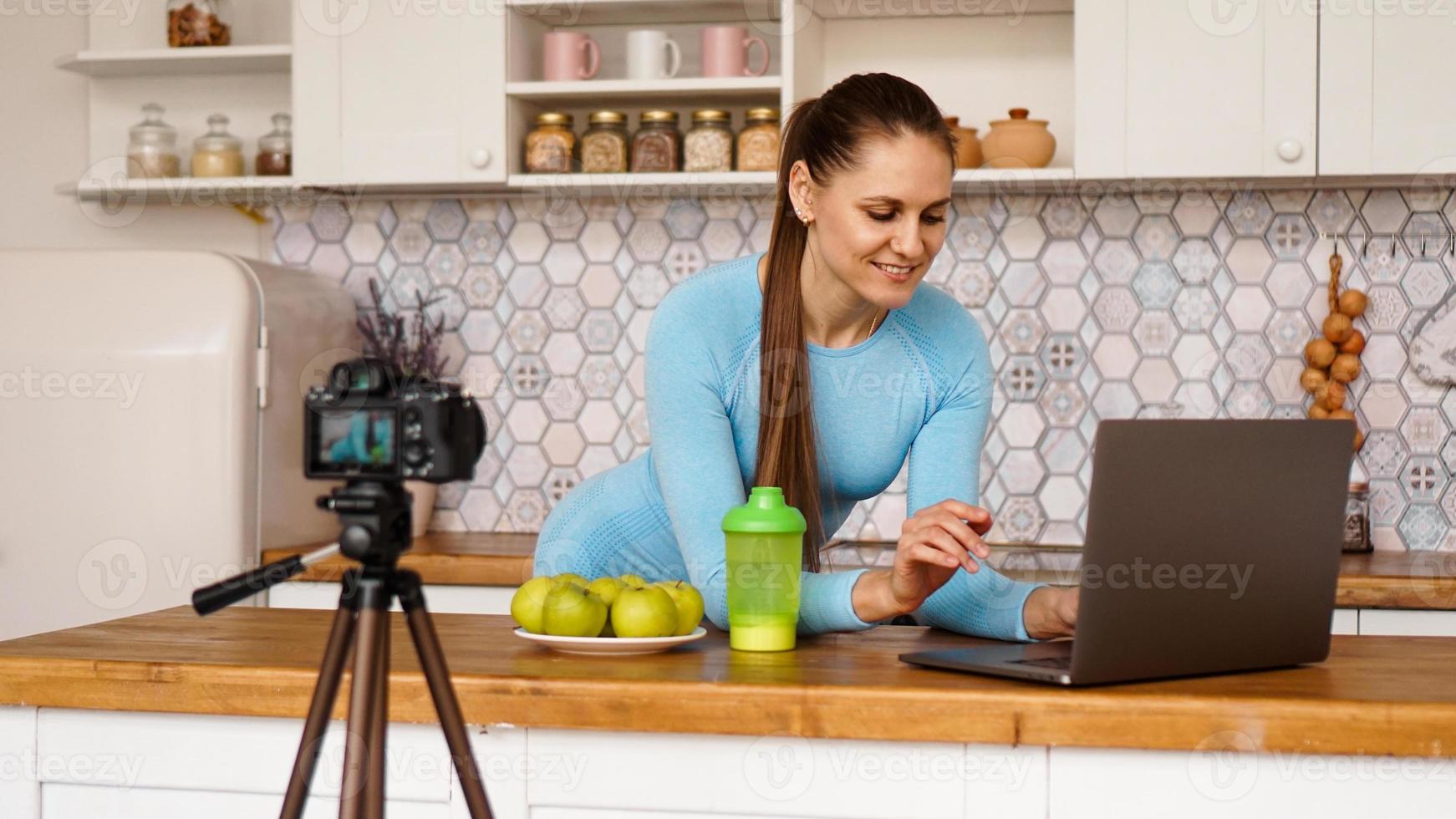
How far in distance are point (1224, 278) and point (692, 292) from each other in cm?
169

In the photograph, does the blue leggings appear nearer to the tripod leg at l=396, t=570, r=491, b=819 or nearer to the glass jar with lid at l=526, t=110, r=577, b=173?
the tripod leg at l=396, t=570, r=491, b=819

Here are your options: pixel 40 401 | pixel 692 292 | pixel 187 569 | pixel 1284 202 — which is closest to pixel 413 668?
pixel 692 292

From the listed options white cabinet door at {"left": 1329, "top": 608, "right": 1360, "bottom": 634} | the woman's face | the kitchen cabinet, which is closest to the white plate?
the woman's face

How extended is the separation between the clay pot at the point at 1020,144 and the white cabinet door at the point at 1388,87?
1.62ft

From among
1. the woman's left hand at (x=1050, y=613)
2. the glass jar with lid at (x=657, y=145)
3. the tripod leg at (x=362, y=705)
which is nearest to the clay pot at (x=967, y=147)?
the glass jar with lid at (x=657, y=145)

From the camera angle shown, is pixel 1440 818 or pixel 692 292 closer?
pixel 1440 818

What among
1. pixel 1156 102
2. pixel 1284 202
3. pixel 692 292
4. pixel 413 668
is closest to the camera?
pixel 413 668

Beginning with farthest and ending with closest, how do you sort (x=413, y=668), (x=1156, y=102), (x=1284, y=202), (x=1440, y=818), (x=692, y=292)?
(x=1284, y=202) → (x=1156, y=102) → (x=692, y=292) → (x=413, y=668) → (x=1440, y=818)

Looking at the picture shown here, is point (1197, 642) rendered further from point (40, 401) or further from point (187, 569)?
point (40, 401)

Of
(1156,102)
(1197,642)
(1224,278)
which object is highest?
(1156,102)

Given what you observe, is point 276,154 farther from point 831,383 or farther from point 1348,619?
point 1348,619

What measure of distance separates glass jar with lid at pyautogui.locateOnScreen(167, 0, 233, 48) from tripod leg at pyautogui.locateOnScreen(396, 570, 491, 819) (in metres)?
2.34

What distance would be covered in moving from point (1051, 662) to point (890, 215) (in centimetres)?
52

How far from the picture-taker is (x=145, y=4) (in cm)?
309
